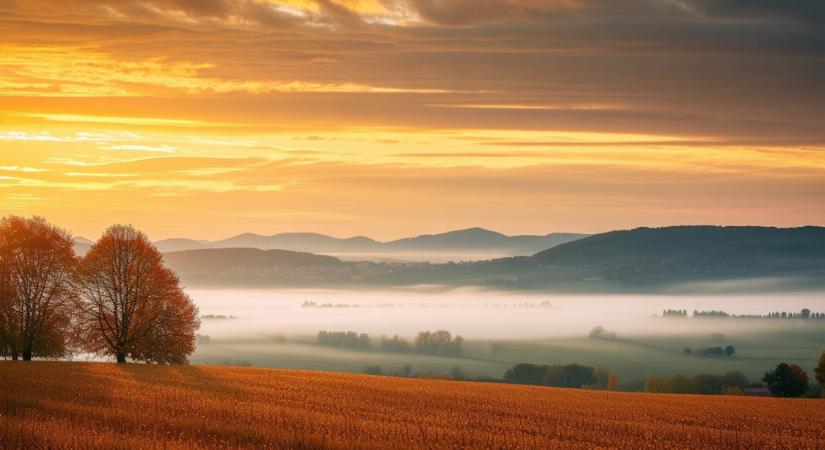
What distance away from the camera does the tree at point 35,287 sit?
6456 cm

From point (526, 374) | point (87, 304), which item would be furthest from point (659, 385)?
point (87, 304)

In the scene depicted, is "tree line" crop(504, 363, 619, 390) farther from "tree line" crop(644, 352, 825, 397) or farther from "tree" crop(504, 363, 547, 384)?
"tree line" crop(644, 352, 825, 397)

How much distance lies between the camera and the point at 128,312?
65000 millimetres

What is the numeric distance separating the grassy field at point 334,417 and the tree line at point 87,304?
15.1 meters

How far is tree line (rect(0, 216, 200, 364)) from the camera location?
6456cm

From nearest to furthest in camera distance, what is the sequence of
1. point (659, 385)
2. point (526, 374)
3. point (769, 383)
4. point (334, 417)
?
1. point (334, 417)
2. point (769, 383)
3. point (659, 385)
4. point (526, 374)

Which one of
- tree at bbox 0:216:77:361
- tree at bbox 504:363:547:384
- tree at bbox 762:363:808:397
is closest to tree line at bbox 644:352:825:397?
tree at bbox 762:363:808:397

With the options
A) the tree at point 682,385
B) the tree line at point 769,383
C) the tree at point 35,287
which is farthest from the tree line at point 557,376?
the tree at point 35,287

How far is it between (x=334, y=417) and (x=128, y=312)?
127 ft

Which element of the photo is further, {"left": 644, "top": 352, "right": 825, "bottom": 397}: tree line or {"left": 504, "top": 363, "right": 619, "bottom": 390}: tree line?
{"left": 504, "top": 363, "right": 619, "bottom": 390}: tree line

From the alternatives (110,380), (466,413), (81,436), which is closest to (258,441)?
(81,436)

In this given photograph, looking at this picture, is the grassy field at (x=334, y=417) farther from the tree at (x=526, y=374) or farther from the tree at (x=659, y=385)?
the tree at (x=526, y=374)

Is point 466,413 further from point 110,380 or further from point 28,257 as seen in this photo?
point 28,257

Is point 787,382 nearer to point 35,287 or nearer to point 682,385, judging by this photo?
point 682,385
